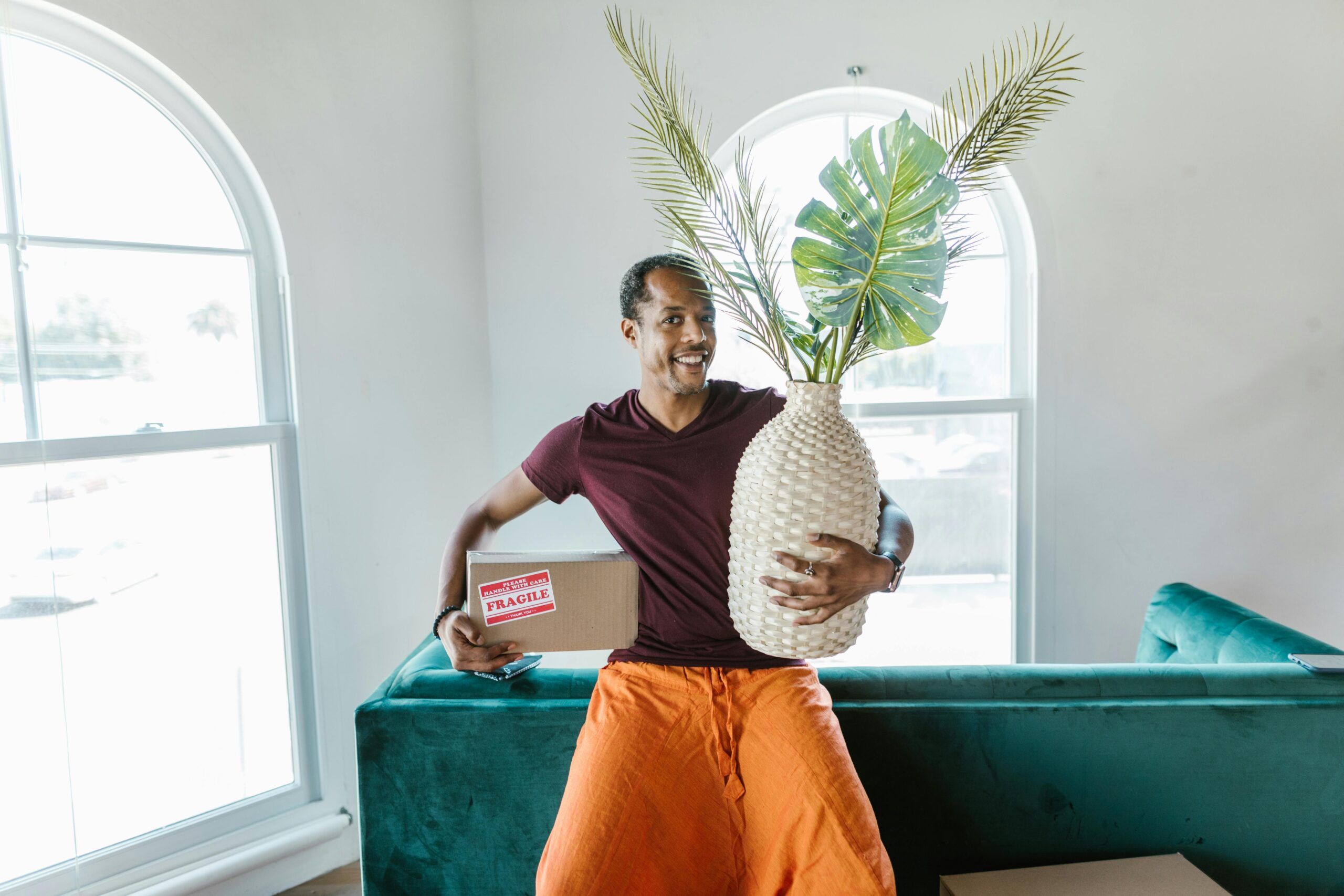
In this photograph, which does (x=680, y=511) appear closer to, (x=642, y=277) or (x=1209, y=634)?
(x=642, y=277)

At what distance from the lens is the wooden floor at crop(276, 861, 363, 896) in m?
1.86

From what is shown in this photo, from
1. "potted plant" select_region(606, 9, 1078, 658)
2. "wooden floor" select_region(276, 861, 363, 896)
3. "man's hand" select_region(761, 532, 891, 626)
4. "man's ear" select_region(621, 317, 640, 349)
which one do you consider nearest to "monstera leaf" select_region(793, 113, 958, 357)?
"potted plant" select_region(606, 9, 1078, 658)

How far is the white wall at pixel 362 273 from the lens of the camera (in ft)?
5.83

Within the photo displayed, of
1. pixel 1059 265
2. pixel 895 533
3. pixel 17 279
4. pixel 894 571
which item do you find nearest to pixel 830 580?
pixel 894 571

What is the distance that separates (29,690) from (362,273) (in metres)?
1.15

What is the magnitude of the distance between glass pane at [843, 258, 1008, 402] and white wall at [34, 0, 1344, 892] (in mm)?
163

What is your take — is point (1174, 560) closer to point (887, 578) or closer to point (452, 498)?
point (887, 578)

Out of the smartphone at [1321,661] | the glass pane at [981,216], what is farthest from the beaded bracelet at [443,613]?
the glass pane at [981,216]

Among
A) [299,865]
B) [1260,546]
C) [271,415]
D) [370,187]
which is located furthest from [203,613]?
[1260,546]

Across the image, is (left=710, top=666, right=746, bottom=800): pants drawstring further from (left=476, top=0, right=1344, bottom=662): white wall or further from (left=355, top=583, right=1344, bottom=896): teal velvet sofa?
(left=476, top=0, right=1344, bottom=662): white wall

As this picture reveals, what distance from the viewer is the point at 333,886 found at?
1.89 meters

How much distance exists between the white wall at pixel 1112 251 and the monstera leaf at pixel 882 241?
1.37 meters

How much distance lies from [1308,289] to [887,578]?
85.4 inches

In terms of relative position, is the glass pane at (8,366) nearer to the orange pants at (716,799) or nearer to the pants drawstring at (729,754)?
the orange pants at (716,799)
